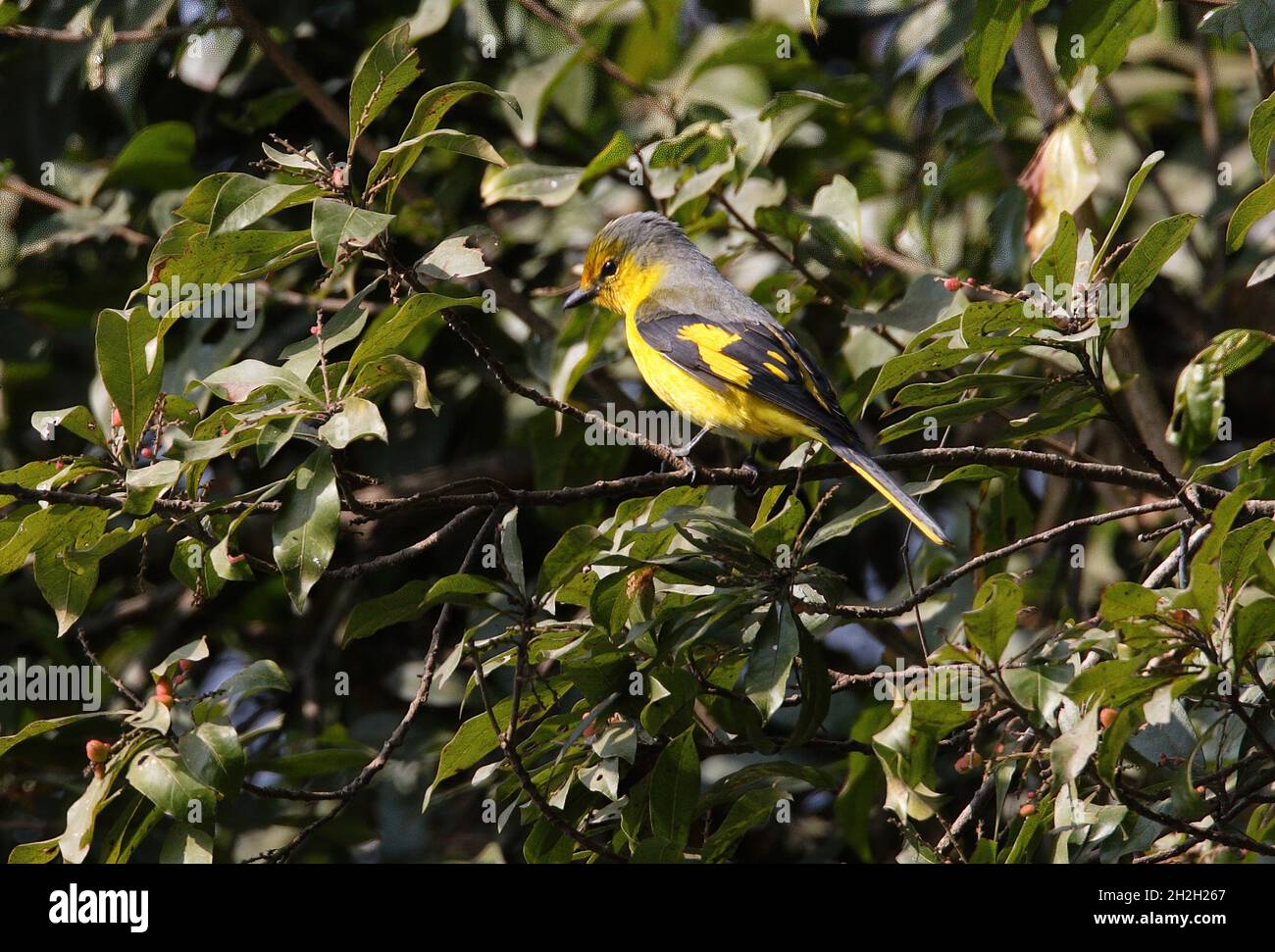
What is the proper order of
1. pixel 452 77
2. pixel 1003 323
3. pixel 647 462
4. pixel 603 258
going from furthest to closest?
pixel 647 462 → pixel 452 77 → pixel 603 258 → pixel 1003 323

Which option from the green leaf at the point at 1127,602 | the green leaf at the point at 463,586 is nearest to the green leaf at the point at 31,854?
the green leaf at the point at 463,586

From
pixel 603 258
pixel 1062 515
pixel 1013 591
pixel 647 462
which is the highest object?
pixel 603 258

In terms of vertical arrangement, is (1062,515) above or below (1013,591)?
above

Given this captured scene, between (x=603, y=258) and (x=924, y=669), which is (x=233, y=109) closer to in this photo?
(x=603, y=258)

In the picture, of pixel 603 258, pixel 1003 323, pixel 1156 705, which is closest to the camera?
pixel 1156 705

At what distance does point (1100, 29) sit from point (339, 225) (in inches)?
80.6

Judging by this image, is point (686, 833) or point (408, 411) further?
point (408, 411)

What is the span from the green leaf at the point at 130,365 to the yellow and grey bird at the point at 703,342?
5.31 feet

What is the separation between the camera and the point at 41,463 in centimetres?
273

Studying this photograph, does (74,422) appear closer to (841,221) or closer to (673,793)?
(673,793)

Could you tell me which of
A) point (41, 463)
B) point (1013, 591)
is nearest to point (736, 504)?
point (1013, 591)

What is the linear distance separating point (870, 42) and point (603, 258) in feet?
6.32

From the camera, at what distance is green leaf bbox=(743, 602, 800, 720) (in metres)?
2.61

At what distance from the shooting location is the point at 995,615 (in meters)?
2.50
